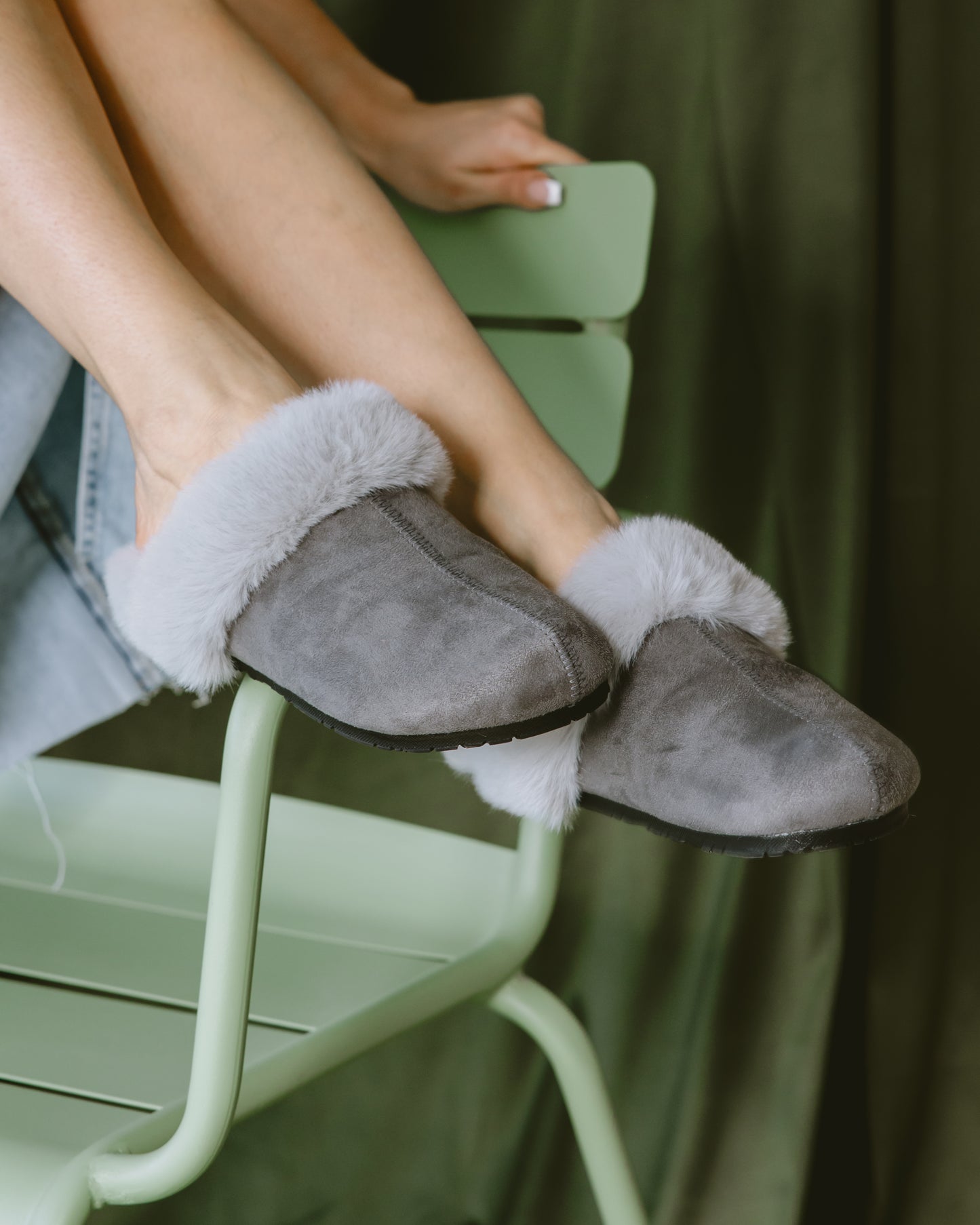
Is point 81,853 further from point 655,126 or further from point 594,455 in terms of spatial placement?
point 655,126

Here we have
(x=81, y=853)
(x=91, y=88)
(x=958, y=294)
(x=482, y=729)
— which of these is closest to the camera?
(x=482, y=729)

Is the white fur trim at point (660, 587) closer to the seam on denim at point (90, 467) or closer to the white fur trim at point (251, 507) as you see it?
the white fur trim at point (251, 507)

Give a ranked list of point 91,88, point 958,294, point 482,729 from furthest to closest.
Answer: point 958,294 → point 91,88 → point 482,729

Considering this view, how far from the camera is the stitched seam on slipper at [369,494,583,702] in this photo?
395 mm

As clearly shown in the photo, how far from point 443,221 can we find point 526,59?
0.35m

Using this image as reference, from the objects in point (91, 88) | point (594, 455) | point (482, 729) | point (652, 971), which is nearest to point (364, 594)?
point (482, 729)

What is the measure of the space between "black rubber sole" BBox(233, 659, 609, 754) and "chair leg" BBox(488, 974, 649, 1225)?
0.28 meters

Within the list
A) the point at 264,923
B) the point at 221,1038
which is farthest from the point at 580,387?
the point at 221,1038

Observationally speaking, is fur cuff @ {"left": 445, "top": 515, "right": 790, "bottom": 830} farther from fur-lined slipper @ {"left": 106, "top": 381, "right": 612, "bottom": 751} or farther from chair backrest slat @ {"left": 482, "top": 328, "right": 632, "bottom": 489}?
chair backrest slat @ {"left": 482, "top": 328, "right": 632, "bottom": 489}

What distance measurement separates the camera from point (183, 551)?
0.42 meters

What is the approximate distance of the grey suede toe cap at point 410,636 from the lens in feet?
1.28

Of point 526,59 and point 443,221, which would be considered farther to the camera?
point 526,59

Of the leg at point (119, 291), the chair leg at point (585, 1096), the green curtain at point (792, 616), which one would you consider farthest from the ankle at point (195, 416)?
the green curtain at point (792, 616)

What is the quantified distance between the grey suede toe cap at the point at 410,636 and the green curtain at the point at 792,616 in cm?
62
